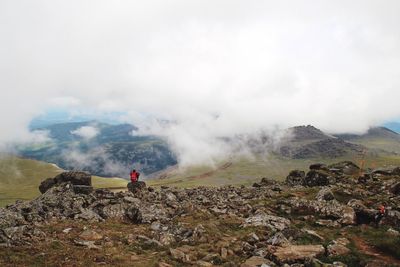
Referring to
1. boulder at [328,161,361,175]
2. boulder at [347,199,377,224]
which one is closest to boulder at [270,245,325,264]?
boulder at [347,199,377,224]

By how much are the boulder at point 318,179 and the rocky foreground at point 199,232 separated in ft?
Result: 57.6

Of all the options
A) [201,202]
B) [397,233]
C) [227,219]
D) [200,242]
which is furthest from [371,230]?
[201,202]

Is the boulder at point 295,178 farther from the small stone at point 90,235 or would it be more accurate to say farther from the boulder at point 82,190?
the small stone at point 90,235

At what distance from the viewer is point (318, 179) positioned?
270 feet

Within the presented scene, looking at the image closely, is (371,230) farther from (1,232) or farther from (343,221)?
(1,232)

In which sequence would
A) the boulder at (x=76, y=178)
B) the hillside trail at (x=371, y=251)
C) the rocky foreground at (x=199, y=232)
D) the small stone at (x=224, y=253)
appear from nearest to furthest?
1. the rocky foreground at (x=199, y=232)
2. the hillside trail at (x=371, y=251)
3. the small stone at (x=224, y=253)
4. the boulder at (x=76, y=178)

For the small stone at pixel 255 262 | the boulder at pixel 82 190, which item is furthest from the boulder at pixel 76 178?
the small stone at pixel 255 262

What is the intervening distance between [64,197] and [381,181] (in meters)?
56.8

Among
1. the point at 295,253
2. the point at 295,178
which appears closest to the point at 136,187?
the point at 295,178

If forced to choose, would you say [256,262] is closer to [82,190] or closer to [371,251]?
[371,251]

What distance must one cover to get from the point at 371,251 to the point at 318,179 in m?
50.2

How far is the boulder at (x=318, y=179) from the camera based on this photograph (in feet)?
266

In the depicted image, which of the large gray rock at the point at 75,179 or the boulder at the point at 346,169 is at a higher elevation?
the large gray rock at the point at 75,179

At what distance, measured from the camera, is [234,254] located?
102 feet
